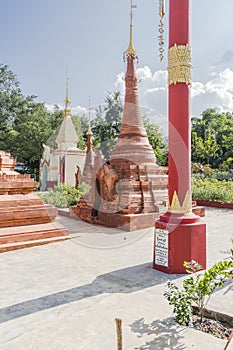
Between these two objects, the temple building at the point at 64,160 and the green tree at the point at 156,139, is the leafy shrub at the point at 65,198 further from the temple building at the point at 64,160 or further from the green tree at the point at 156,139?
the green tree at the point at 156,139

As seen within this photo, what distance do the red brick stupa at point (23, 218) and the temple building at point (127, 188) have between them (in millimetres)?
2018

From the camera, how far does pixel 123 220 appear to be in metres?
7.45

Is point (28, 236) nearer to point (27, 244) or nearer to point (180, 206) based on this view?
point (27, 244)

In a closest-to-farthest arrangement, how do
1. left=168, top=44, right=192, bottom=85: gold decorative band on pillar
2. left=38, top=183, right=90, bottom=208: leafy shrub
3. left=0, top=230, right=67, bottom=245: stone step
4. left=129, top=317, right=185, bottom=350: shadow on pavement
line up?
left=129, top=317, right=185, bottom=350: shadow on pavement → left=168, top=44, right=192, bottom=85: gold decorative band on pillar → left=0, top=230, right=67, bottom=245: stone step → left=38, top=183, right=90, bottom=208: leafy shrub

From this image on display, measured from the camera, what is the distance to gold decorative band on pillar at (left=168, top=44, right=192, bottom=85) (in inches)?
171

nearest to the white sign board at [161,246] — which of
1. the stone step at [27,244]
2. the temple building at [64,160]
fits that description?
the stone step at [27,244]

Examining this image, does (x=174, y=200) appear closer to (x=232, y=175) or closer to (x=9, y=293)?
(x=9, y=293)

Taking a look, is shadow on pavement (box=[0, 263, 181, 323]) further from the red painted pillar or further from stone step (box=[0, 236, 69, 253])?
stone step (box=[0, 236, 69, 253])

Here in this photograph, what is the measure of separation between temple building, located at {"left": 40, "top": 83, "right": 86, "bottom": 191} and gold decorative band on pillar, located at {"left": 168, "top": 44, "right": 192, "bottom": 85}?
1870 centimetres

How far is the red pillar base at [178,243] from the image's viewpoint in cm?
406

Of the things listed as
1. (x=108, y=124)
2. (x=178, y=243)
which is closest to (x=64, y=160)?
(x=108, y=124)

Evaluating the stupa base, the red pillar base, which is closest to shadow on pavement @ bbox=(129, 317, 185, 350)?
the red pillar base

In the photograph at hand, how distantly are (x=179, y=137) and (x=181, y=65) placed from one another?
1041 millimetres

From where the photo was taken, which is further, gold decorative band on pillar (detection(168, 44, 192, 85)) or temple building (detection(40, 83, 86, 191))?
temple building (detection(40, 83, 86, 191))
